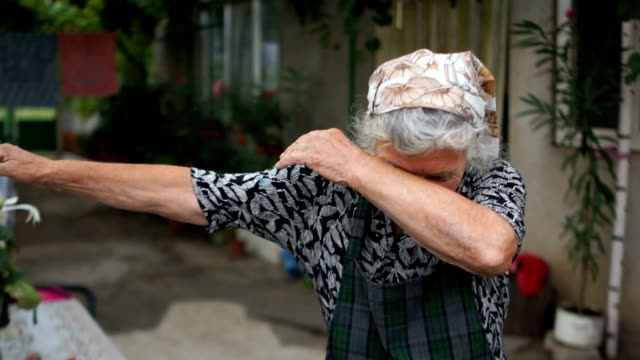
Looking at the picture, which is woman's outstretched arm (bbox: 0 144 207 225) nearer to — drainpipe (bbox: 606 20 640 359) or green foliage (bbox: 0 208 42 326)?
green foliage (bbox: 0 208 42 326)

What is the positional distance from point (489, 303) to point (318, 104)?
17.6ft

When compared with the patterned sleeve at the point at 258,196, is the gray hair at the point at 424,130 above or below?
above

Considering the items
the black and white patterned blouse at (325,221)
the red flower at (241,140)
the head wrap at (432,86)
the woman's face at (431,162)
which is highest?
the head wrap at (432,86)

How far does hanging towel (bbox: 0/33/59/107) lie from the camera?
6195 mm

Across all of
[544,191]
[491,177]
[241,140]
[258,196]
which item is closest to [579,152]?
[544,191]

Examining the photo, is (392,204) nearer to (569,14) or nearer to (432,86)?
(432,86)

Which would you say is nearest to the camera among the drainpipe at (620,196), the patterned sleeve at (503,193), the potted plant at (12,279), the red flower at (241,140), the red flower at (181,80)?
the patterned sleeve at (503,193)

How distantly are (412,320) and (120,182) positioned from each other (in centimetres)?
68

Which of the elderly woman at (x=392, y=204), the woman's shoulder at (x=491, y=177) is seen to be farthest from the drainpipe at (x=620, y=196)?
the elderly woman at (x=392, y=204)

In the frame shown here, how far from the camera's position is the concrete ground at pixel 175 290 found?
4.83 m

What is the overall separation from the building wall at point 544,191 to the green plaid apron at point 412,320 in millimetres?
3225

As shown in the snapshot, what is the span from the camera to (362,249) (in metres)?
1.49

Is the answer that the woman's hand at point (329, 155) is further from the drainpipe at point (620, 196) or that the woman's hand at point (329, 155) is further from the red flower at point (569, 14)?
the red flower at point (569, 14)

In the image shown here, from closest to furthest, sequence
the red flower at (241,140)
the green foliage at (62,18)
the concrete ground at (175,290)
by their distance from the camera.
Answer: the concrete ground at (175,290)
the red flower at (241,140)
the green foliage at (62,18)
